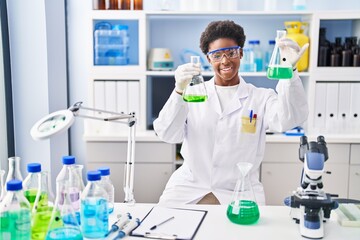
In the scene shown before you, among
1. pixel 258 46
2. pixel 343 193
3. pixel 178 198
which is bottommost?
pixel 343 193

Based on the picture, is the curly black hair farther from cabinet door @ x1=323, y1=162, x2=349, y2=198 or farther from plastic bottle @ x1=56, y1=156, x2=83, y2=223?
cabinet door @ x1=323, y1=162, x2=349, y2=198

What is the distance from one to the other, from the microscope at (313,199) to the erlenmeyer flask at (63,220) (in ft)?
2.30

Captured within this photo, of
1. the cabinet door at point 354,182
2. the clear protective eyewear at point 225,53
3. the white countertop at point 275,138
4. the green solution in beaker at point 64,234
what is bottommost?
the cabinet door at point 354,182

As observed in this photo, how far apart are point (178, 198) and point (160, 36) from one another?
70.0 inches

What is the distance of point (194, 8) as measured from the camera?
3.15 metres

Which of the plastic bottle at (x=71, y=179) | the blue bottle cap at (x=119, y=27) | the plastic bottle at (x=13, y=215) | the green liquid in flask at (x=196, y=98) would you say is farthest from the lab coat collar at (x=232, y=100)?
the blue bottle cap at (x=119, y=27)

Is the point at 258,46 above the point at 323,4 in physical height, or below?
below

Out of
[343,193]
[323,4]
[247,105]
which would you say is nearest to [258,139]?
[247,105]

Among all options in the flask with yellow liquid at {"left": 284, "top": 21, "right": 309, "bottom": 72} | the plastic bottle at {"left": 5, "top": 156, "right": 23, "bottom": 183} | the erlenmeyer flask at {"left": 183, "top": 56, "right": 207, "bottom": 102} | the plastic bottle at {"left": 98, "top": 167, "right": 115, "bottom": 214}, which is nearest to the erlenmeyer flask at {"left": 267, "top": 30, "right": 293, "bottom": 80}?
the erlenmeyer flask at {"left": 183, "top": 56, "right": 207, "bottom": 102}

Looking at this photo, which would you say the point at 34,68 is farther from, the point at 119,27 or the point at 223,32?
the point at 223,32

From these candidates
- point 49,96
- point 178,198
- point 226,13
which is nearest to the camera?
point 178,198

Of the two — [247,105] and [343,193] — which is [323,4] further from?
[247,105]

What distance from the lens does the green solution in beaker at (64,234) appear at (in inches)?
46.4

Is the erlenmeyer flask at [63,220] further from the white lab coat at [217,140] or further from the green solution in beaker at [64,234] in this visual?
the white lab coat at [217,140]
